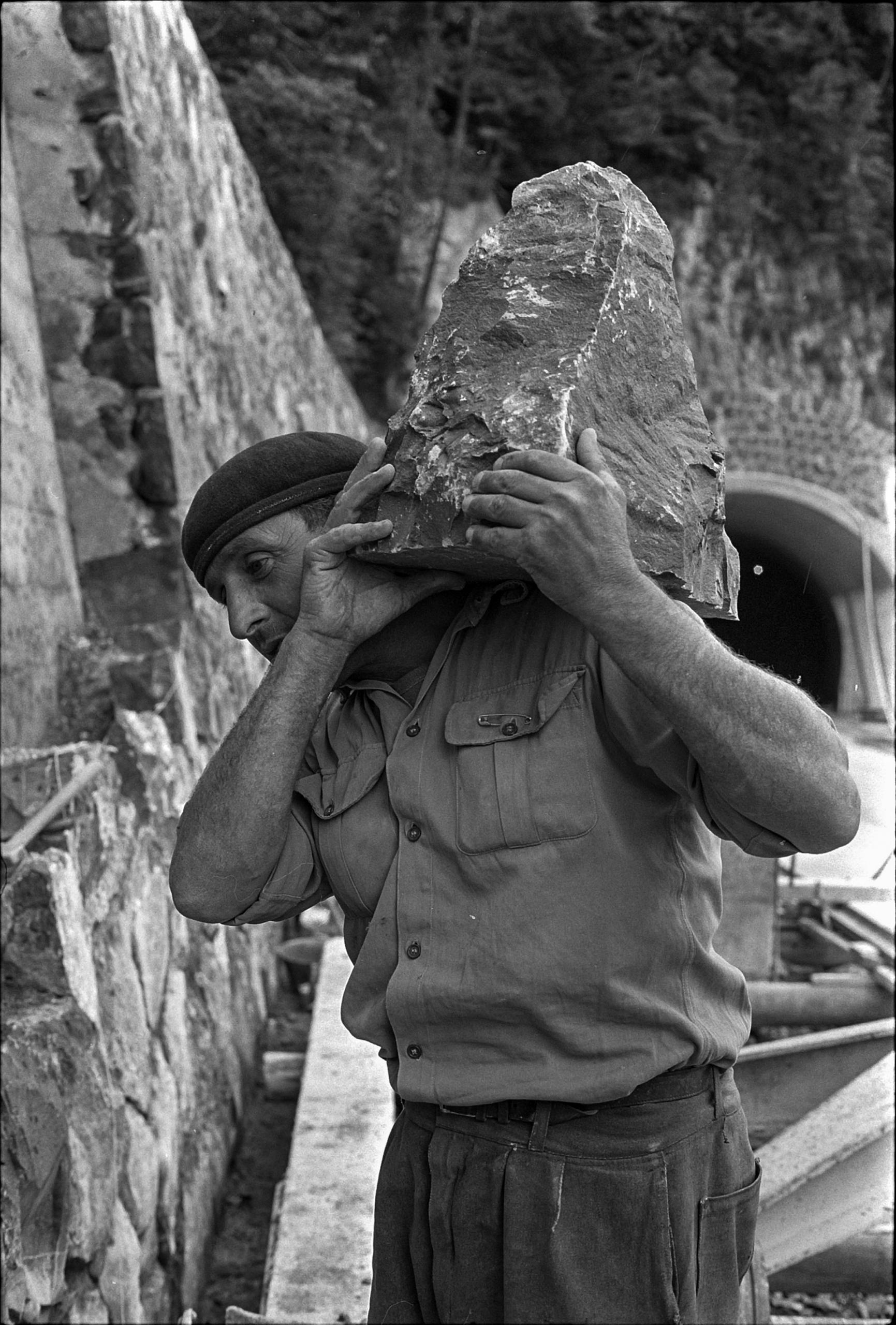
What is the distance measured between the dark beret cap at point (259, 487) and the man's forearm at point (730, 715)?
1.83 ft

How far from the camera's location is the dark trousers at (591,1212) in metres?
1.57

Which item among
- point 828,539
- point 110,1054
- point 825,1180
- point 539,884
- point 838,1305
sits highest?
point 828,539

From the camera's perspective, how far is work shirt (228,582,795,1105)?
5.09 feet

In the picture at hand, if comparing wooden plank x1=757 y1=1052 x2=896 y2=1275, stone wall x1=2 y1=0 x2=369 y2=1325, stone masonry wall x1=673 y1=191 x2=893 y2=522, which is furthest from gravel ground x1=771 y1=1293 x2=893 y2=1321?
stone masonry wall x1=673 y1=191 x2=893 y2=522

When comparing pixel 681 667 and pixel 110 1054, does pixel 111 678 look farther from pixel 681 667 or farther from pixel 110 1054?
pixel 681 667

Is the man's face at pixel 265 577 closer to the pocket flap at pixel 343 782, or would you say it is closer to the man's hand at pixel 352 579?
the man's hand at pixel 352 579

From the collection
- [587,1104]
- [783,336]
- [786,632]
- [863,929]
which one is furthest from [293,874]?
[783,336]

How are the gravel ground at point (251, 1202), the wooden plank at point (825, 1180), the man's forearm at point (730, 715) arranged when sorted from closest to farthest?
the man's forearm at point (730, 715)
the gravel ground at point (251, 1202)
the wooden plank at point (825, 1180)

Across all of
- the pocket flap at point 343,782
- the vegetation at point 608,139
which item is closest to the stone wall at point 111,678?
the pocket flap at point 343,782

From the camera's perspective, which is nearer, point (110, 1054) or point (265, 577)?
point (265, 577)

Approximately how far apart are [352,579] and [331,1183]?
2.61 meters

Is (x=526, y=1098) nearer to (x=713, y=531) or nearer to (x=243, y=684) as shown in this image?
(x=713, y=531)

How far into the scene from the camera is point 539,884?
158cm

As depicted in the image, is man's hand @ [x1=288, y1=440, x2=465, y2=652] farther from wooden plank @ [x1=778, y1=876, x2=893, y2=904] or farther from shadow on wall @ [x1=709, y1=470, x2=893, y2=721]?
wooden plank @ [x1=778, y1=876, x2=893, y2=904]
